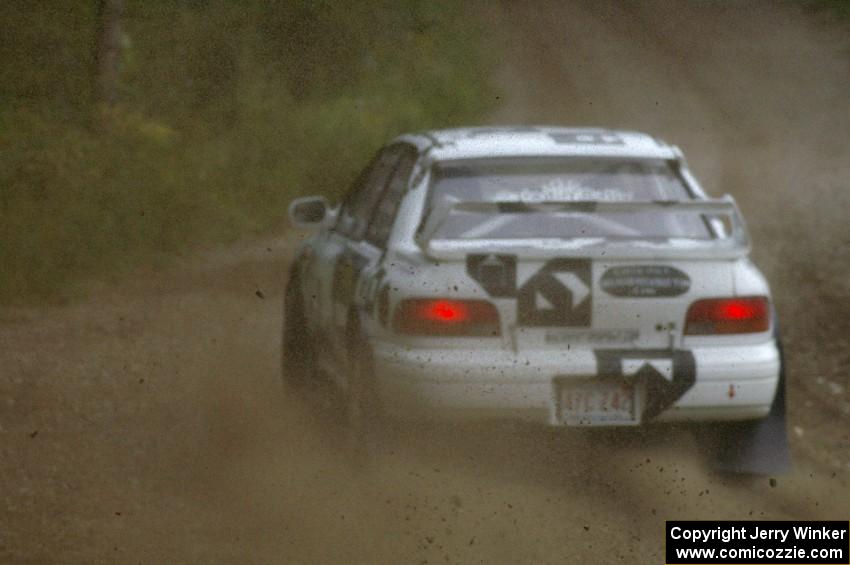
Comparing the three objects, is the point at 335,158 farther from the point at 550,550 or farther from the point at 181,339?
the point at 550,550

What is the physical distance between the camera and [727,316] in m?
7.00

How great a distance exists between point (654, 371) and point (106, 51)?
17536 millimetres

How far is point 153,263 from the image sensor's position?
56.1 ft

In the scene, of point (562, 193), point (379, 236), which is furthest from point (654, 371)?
point (379, 236)

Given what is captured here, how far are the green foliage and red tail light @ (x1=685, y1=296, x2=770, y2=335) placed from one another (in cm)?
837

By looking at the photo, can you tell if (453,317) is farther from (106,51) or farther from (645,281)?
(106,51)

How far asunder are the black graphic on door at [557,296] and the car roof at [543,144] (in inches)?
33.0

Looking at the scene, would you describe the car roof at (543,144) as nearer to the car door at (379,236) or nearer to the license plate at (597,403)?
the car door at (379,236)

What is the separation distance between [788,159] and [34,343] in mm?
15190

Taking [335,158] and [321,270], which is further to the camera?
[335,158]

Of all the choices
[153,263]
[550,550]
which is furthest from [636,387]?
[153,263]

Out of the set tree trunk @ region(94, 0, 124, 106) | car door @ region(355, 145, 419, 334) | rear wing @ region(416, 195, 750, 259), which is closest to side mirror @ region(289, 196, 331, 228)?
→ car door @ region(355, 145, 419, 334)

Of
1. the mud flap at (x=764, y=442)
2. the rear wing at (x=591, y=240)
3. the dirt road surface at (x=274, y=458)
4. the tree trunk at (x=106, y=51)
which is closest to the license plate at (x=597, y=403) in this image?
the dirt road surface at (x=274, y=458)

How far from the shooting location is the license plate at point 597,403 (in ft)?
22.4
